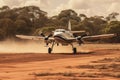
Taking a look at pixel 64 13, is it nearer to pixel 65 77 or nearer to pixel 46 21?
pixel 46 21

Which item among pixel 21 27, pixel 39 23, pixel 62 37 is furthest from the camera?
pixel 39 23

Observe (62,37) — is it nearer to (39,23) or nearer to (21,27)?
(21,27)

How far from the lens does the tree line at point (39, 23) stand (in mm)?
93875

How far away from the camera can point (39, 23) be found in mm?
114875

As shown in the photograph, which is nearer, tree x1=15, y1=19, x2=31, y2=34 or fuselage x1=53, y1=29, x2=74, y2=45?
fuselage x1=53, y1=29, x2=74, y2=45

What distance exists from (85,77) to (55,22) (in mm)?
100545

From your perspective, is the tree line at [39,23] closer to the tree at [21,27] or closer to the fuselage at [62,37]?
the tree at [21,27]

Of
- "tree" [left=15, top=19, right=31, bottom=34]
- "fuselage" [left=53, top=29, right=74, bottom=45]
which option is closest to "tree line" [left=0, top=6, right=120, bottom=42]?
"tree" [left=15, top=19, right=31, bottom=34]

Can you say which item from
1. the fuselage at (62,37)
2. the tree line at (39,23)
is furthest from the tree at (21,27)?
the fuselage at (62,37)

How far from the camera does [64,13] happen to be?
130 m

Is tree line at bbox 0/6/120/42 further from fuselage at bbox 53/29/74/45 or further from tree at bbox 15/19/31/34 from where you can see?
fuselage at bbox 53/29/74/45

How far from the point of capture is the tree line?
93.9m

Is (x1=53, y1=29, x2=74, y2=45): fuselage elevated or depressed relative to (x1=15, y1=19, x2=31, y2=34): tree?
depressed

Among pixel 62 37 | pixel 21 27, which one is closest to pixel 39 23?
pixel 21 27
